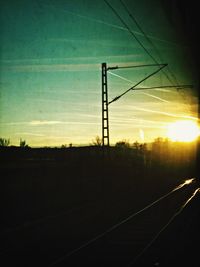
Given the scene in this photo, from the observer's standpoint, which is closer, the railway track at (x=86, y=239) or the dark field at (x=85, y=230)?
the railway track at (x=86, y=239)

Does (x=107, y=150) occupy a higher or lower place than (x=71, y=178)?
higher

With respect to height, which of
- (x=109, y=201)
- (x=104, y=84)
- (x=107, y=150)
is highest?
(x=104, y=84)

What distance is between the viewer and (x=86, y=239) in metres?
12.7

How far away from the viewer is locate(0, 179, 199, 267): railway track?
1005 centimetres

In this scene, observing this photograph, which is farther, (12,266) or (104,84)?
(104,84)

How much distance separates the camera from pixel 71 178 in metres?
38.8

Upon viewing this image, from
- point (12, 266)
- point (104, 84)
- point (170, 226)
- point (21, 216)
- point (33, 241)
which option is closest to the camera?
point (12, 266)

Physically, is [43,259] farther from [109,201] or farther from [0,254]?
[109,201]

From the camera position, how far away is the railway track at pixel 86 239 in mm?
10047

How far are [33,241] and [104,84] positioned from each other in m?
13.1

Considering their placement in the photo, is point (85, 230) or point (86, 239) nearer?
point (86, 239)

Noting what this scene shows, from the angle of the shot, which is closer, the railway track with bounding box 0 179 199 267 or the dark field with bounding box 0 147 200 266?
the railway track with bounding box 0 179 199 267

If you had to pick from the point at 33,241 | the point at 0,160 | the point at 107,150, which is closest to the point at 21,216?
the point at 33,241

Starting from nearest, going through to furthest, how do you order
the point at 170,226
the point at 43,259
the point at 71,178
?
the point at 43,259 → the point at 170,226 → the point at 71,178
